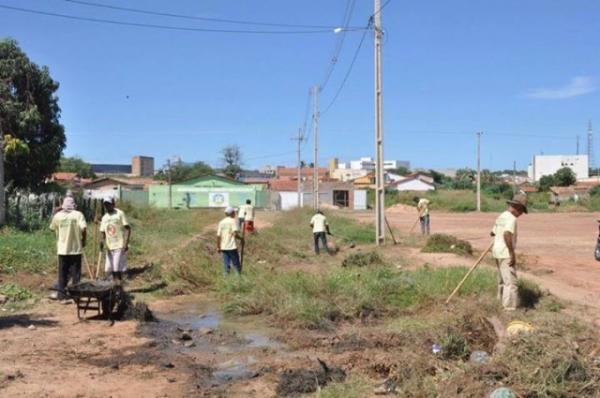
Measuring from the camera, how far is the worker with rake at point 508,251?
30.5 feet

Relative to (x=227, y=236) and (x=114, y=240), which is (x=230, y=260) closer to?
(x=227, y=236)

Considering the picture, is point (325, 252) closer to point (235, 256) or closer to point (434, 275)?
point (235, 256)

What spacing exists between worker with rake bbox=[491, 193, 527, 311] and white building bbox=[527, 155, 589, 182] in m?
135

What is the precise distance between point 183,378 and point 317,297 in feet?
12.4

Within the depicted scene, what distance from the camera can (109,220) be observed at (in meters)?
11.3

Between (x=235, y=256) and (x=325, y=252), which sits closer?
(x=235, y=256)

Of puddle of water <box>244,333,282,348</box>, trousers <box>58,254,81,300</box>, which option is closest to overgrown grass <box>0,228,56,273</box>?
trousers <box>58,254,81,300</box>

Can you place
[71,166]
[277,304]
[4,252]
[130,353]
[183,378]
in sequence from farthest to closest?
1. [71,166]
2. [4,252]
3. [277,304]
4. [130,353]
5. [183,378]

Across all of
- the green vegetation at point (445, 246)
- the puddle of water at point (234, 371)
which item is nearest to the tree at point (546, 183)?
the green vegetation at point (445, 246)

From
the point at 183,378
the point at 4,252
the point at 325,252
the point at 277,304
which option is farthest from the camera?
the point at 325,252

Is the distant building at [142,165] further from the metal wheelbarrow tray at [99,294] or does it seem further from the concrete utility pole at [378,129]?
the metal wheelbarrow tray at [99,294]

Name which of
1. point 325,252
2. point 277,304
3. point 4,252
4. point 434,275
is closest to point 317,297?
point 277,304

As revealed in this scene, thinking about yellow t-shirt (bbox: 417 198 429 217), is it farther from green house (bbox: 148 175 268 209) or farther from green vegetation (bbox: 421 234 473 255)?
green house (bbox: 148 175 268 209)

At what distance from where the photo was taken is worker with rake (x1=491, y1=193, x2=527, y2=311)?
9297 millimetres
